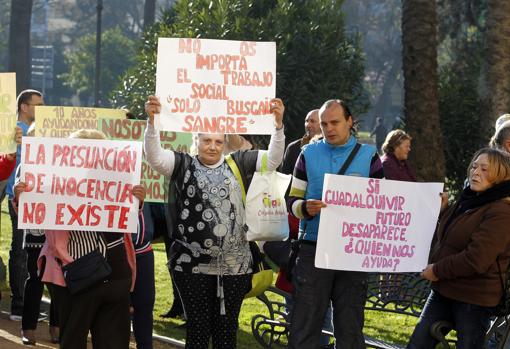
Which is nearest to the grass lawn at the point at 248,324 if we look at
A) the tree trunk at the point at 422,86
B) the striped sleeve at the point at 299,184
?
the striped sleeve at the point at 299,184

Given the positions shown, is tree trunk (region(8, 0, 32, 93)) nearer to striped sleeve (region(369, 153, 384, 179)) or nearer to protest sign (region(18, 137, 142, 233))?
protest sign (region(18, 137, 142, 233))

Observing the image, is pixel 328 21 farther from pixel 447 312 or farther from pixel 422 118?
pixel 447 312

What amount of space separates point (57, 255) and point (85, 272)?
248mm

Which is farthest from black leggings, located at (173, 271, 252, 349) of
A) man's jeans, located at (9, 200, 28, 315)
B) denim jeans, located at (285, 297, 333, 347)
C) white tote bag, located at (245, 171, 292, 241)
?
man's jeans, located at (9, 200, 28, 315)

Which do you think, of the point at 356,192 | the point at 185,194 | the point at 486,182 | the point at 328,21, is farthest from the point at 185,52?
the point at 328,21

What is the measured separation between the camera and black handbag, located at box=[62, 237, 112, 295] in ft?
18.4

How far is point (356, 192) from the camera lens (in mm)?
6012

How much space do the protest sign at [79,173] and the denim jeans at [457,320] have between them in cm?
160

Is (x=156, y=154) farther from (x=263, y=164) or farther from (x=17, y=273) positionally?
(x=17, y=273)

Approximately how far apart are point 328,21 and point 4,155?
8.77 metres

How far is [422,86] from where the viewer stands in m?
13.2

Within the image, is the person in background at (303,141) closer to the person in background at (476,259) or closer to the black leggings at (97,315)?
the person in background at (476,259)


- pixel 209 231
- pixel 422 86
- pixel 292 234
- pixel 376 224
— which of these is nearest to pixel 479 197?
pixel 376 224

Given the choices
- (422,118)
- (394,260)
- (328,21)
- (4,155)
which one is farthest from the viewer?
(328,21)
